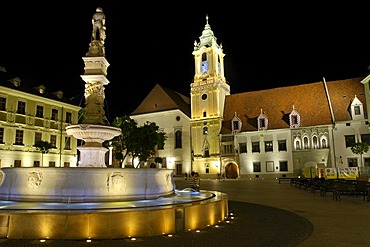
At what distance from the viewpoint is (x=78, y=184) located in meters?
9.72

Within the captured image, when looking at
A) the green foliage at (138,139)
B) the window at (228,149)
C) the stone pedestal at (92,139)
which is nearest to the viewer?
the stone pedestal at (92,139)

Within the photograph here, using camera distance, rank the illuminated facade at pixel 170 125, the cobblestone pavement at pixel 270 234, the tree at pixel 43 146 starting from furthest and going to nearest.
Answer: the illuminated facade at pixel 170 125
the tree at pixel 43 146
the cobblestone pavement at pixel 270 234

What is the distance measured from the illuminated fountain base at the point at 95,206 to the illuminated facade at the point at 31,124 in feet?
88.0

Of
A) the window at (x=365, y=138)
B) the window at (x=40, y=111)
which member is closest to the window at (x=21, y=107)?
the window at (x=40, y=111)

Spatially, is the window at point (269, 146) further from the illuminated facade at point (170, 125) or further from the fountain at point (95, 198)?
the fountain at point (95, 198)

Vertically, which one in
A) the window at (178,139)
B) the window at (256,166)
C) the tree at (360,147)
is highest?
the window at (178,139)

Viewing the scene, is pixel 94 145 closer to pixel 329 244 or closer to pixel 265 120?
pixel 329 244

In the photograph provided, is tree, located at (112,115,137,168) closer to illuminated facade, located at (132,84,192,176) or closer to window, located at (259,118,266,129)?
illuminated facade, located at (132,84,192,176)

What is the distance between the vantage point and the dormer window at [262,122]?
47.4 metres

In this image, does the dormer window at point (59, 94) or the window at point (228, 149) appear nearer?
the dormer window at point (59, 94)

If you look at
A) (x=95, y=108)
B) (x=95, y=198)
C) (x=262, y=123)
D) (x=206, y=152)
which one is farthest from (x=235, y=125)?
(x=95, y=198)

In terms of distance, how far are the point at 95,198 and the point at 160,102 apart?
46373mm

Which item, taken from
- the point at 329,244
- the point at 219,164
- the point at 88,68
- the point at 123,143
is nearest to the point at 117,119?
the point at 123,143

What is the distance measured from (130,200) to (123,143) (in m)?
33.3
